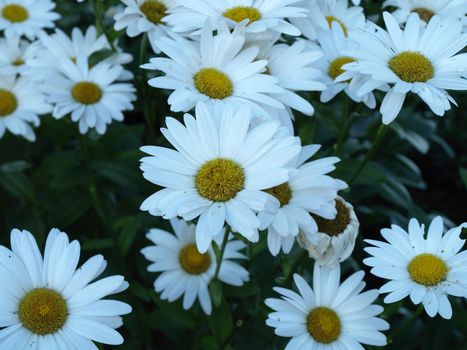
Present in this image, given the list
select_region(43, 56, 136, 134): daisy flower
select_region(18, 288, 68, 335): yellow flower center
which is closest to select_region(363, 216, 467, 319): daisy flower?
select_region(18, 288, 68, 335): yellow flower center

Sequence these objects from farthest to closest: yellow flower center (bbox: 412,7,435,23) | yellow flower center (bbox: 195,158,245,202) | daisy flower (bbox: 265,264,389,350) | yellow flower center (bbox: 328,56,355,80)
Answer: yellow flower center (bbox: 412,7,435,23)
yellow flower center (bbox: 328,56,355,80)
daisy flower (bbox: 265,264,389,350)
yellow flower center (bbox: 195,158,245,202)

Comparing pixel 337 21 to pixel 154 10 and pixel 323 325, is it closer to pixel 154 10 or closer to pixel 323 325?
pixel 154 10

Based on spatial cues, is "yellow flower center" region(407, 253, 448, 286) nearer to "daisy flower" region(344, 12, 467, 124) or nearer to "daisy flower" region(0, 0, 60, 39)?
"daisy flower" region(344, 12, 467, 124)

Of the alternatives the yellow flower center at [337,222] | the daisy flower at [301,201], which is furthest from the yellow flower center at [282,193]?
the yellow flower center at [337,222]

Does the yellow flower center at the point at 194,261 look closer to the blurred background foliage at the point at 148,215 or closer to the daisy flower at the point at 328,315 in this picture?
the blurred background foliage at the point at 148,215

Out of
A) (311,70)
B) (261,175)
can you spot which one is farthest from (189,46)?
(261,175)
